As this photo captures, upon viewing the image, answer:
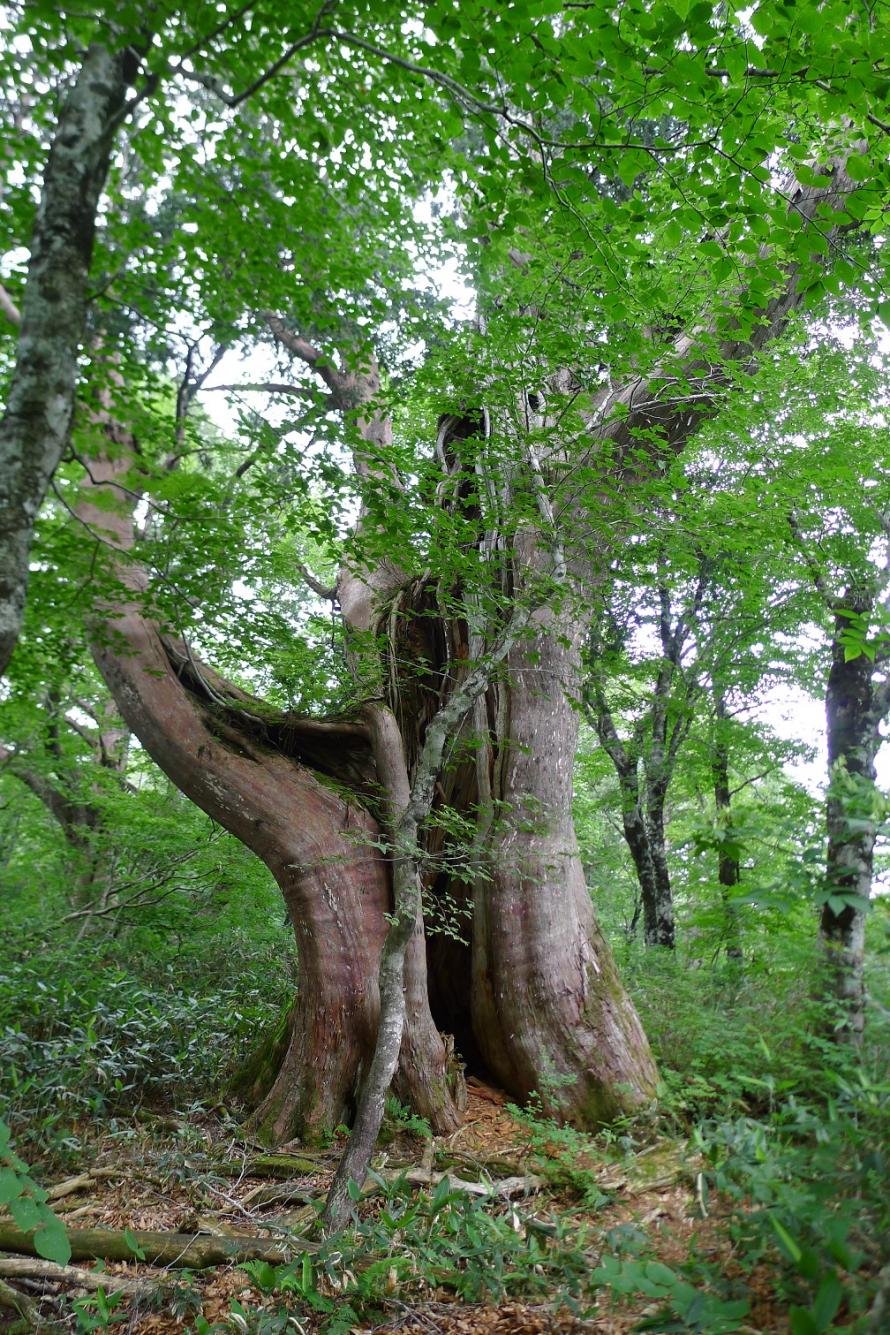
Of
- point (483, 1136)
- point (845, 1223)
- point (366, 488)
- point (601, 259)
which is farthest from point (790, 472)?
point (845, 1223)

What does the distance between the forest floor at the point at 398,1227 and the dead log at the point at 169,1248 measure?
4 cm

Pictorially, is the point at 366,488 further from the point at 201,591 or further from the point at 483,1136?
the point at 483,1136

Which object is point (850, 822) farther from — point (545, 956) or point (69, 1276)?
point (69, 1276)

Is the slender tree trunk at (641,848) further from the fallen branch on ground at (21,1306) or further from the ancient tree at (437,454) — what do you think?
the fallen branch on ground at (21,1306)

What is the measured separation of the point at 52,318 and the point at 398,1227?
4.28 m

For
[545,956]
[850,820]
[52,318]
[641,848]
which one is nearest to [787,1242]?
[850,820]

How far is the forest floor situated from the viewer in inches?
105

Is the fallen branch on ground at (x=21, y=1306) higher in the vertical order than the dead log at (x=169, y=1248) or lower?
lower

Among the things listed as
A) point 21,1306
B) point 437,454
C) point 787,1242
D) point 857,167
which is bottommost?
point 21,1306

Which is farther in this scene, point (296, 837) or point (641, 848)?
point (641, 848)

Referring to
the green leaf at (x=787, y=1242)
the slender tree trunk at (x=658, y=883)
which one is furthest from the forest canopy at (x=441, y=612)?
the slender tree trunk at (x=658, y=883)

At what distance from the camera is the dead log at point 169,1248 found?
338cm

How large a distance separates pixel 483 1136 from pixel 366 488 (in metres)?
4.33

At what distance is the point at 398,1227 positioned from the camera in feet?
11.3
